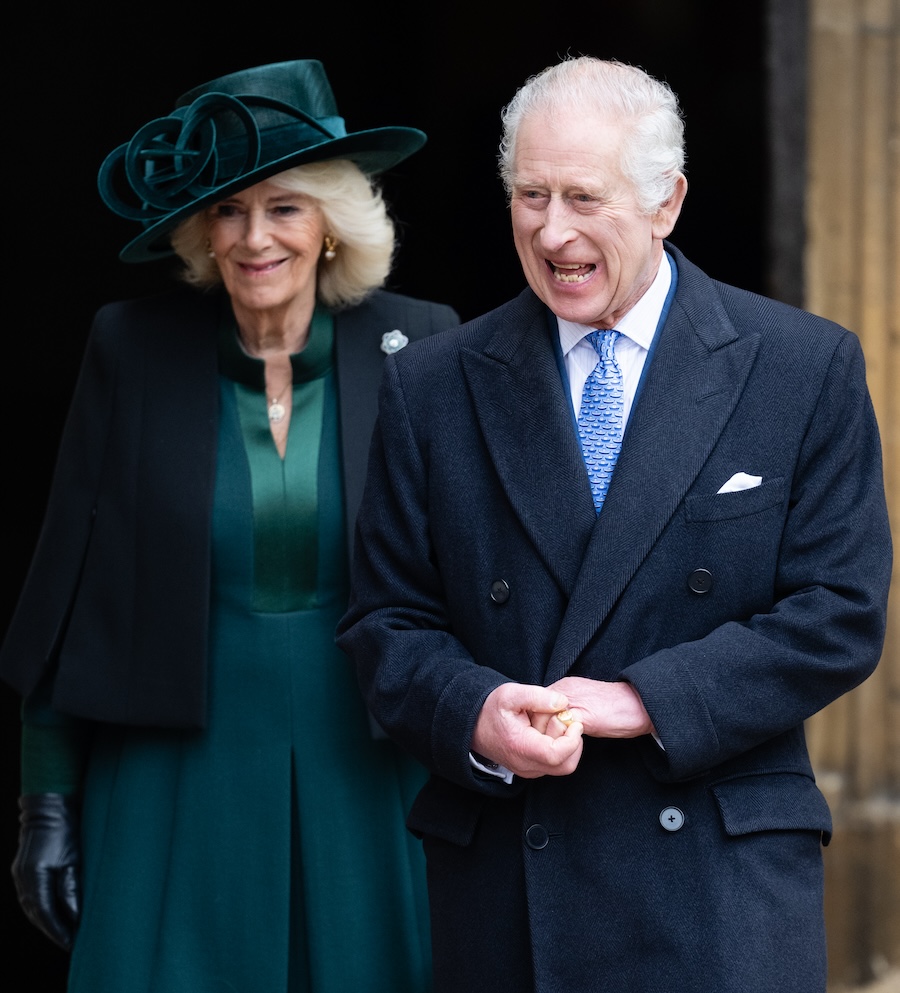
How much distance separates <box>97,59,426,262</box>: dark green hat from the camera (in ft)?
9.70

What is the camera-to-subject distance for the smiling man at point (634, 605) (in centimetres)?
218

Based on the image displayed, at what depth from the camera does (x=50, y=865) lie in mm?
3041

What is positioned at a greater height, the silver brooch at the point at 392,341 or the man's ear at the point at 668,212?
the man's ear at the point at 668,212

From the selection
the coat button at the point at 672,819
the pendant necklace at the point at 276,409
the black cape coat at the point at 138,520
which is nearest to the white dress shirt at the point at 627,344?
the coat button at the point at 672,819

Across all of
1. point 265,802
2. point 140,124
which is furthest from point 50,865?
point 140,124

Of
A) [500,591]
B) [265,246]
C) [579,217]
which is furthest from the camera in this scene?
[265,246]

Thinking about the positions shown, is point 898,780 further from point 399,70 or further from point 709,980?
point 399,70

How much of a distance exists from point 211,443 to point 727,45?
6.04 ft

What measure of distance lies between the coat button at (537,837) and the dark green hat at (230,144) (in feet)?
4.10

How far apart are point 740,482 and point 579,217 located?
397 mm

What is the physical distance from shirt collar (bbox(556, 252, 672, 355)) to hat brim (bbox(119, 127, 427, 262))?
0.77 m

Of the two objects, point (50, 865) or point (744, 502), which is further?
point (50, 865)

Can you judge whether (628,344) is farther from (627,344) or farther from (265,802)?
(265,802)

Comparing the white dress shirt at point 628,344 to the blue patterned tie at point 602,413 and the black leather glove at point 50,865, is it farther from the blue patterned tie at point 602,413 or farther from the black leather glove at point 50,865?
A: the black leather glove at point 50,865
